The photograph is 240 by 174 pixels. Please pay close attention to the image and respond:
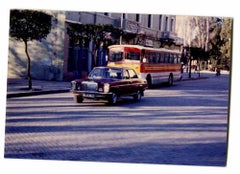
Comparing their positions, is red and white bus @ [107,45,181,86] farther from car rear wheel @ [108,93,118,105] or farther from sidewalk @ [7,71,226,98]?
car rear wheel @ [108,93,118,105]

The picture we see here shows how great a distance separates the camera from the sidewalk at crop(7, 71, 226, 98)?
21.9 feet

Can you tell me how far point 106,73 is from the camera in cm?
755

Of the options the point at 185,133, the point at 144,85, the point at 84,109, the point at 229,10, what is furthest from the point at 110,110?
the point at 229,10

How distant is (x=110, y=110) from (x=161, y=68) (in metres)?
1.96

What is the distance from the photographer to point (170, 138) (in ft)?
21.3

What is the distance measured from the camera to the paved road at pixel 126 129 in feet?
20.3

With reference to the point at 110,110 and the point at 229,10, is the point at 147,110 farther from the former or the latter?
the point at 229,10

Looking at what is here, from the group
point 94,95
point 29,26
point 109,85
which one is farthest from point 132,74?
point 29,26

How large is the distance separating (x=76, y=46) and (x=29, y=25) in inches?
39.1

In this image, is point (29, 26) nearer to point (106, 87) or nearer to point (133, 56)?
point (106, 87)

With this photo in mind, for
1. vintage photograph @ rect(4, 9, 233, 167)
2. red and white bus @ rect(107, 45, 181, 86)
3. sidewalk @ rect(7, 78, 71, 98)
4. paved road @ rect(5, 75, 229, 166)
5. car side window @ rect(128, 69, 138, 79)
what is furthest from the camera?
car side window @ rect(128, 69, 138, 79)

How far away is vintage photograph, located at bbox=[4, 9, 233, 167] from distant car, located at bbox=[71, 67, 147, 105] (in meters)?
0.02

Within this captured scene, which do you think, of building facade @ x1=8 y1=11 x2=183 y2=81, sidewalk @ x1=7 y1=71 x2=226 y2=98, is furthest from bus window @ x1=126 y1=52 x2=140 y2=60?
sidewalk @ x1=7 y1=71 x2=226 y2=98

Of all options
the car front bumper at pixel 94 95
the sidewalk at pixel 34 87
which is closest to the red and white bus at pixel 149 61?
the car front bumper at pixel 94 95
